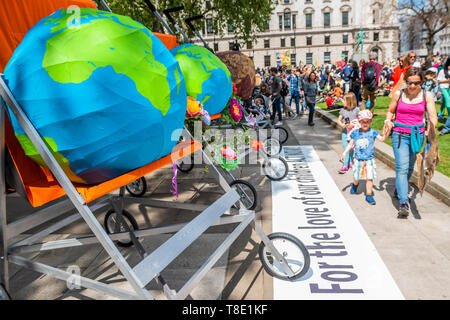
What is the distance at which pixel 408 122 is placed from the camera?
179 inches

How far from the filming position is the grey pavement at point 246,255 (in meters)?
3.27

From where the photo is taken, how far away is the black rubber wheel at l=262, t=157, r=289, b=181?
6.52 metres

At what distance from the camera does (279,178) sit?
6.51 meters

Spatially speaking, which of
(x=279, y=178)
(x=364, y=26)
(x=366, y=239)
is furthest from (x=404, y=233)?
(x=364, y=26)

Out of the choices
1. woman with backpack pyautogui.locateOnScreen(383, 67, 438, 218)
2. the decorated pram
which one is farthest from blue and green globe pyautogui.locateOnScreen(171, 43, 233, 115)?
woman with backpack pyautogui.locateOnScreen(383, 67, 438, 218)

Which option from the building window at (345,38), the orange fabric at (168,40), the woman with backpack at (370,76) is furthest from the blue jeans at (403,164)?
the building window at (345,38)

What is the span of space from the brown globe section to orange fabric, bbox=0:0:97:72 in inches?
119

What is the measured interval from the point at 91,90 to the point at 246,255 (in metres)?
2.63

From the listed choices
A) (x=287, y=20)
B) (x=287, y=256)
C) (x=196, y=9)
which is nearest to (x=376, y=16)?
(x=287, y=20)

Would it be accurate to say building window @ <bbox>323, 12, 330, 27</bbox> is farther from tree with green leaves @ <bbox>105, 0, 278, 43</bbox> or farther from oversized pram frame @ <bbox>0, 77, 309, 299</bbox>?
oversized pram frame @ <bbox>0, 77, 309, 299</bbox>

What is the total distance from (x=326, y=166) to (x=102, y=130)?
6.18 m

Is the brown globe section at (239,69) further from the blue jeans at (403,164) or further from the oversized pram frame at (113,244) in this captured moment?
the oversized pram frame at (113,244)

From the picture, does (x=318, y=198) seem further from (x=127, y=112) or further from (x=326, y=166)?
(x=127, y=112)

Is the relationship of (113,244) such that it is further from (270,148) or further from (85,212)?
(270,148)
